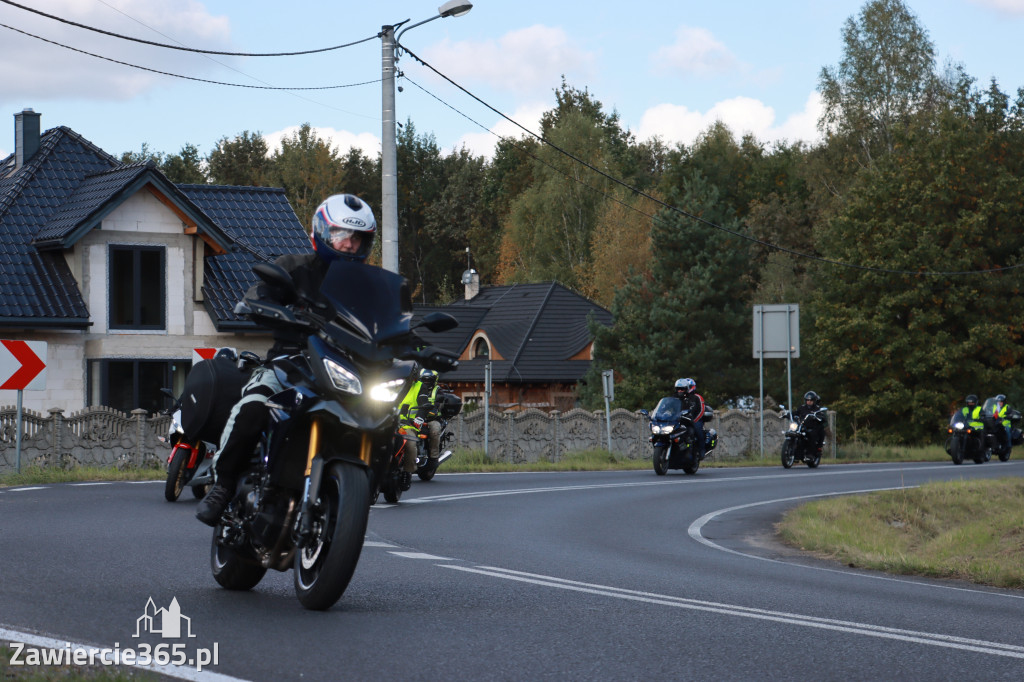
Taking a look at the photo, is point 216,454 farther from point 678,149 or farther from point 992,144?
point 678,149

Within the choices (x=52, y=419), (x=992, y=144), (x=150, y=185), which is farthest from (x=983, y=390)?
(x=52, y=419)

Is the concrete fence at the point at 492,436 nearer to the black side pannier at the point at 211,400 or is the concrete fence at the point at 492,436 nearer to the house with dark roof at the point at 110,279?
the house with dark roof at the point at 110,279

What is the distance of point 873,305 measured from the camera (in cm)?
5222

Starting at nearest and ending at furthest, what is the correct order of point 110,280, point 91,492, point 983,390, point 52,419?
point 91,492, point 52,419, point 110,280, point 983,390

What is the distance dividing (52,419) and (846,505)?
13.0 metres

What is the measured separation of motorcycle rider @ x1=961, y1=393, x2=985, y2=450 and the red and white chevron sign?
23.0m

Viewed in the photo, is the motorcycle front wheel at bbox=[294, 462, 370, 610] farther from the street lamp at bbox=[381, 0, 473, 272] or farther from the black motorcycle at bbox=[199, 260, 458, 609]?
the street lamp at bbox=[381, 0, 473, 272]

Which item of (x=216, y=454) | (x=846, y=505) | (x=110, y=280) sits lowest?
(x=846, y=505)

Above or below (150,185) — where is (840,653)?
below

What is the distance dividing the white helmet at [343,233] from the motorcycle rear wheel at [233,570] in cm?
160

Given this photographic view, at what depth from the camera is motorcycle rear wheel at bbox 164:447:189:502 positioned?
49.6 feet

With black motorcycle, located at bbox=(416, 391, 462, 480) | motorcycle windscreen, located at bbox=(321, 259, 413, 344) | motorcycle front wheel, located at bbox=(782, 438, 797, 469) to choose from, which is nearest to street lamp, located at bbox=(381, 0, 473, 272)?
black motorcycle, located at bbox=(416, 391, 462, 480)

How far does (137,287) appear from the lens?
105 feet

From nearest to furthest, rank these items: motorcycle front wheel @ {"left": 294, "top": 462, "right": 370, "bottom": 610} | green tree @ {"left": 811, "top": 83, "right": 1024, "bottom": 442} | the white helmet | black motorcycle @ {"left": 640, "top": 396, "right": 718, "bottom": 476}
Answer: motorcycle front wheel @ {"left": 294, "top": 462, "right": 370, "bottom": 610}, the white helmet, black motorcycle @ {"left": 640, "top": 396, "right": 718, "bottom": 476}, green tree @ {"left": 811, "top": 83, "right": 1024, "bottom": 442}
